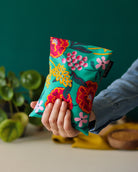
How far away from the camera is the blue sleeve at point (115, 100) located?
0.60m

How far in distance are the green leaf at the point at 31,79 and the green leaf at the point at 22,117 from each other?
0.12 metres

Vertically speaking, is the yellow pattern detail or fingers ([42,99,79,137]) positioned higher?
the yellow pattern detail

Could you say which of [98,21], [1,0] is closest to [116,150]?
[98,21]

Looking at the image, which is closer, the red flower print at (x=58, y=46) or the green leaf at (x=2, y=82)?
the red flower print at (x=58, y=46)

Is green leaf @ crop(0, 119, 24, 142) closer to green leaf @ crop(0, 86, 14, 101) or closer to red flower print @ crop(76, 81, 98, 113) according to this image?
green leaf @ crop(0, 86, 14, 101)

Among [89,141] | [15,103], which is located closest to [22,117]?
[15,103]

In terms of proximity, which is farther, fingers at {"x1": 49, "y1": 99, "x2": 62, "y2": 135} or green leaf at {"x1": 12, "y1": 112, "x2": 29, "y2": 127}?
green leaf at {"x1": 12, "y1": 112, "x2": 29, "y2": 127}

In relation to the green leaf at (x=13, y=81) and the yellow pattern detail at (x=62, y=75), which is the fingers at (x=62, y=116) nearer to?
the yellow pattern detail at (x=62, y=75)

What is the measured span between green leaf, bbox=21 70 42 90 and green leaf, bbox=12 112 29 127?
0.12 m

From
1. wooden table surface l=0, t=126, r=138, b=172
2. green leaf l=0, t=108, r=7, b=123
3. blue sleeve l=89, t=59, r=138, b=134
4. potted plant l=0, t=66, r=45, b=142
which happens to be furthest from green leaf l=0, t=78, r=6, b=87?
blue sleeve l=89, t=59, r=138, b=134

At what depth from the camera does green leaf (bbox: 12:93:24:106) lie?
984mm

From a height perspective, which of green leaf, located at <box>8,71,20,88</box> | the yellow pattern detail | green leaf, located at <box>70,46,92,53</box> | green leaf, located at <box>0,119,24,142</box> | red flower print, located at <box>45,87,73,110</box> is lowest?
green leaf, located at <box>0,119,24,142</box>

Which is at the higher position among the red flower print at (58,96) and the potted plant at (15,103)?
the red flower print at (58,96)

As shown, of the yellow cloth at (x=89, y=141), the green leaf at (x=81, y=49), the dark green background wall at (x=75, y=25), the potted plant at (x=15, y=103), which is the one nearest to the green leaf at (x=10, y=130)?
the potted plant at (x=15, y=103)
